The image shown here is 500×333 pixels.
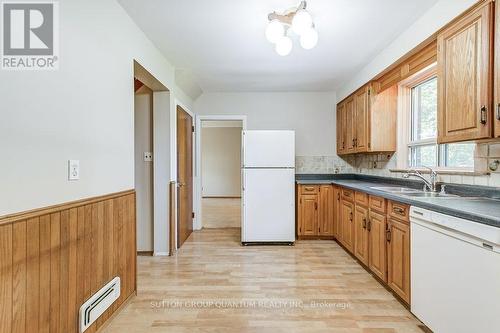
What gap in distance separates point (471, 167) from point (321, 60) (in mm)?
1813

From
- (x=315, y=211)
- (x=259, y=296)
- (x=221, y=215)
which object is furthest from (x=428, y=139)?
(x=221, y=215)

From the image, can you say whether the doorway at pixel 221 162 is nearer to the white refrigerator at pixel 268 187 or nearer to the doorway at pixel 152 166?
the white refrigerator at pixel 268 187

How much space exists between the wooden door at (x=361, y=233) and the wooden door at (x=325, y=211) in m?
0.81

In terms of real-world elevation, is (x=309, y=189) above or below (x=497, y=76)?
below

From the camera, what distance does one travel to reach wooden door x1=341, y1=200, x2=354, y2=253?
10.4 ft

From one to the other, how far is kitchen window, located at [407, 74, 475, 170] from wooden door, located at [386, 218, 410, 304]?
777 millimetres

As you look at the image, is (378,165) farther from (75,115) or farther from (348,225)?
(75,115)

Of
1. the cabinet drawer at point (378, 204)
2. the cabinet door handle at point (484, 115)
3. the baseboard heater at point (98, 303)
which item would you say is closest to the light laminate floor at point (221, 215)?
the cabinet drawer at point (378, 204)

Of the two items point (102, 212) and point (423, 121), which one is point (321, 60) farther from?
point (102, 212)

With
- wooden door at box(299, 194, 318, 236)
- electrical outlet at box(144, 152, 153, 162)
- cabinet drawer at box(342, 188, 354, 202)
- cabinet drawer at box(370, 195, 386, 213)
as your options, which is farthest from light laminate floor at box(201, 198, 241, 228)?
cabinet drawer at box(370, 195, 386, 213)

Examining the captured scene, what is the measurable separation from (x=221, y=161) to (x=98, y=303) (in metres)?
7.14

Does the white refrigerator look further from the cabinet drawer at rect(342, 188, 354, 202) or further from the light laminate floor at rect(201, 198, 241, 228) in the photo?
the light laminate floor at rect(201, 198, 241, 228)

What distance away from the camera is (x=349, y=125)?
12.9 feet

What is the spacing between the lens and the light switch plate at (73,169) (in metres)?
1.45
